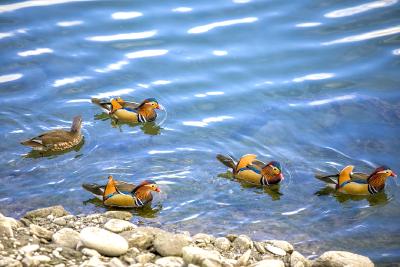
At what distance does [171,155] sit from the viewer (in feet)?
37.2

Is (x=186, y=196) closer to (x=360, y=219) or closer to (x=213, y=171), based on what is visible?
(x=213, y=171)

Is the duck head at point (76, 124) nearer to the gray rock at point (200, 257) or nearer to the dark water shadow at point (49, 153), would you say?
the dark water shadow at point (49, 153)

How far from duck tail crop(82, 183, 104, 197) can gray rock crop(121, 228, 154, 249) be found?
199 centimetres

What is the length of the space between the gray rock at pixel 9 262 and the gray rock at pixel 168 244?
1495 mm

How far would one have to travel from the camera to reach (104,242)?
7.56 m

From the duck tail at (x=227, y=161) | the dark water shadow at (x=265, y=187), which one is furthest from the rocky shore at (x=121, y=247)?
the duck tail at (x=227, y=161)

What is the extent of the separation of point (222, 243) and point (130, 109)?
14.6 ft

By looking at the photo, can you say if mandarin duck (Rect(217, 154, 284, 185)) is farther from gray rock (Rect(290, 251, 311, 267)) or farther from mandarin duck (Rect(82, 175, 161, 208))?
gray rock (Rect(290, 251, 311, 267))

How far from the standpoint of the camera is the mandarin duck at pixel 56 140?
11234 mm

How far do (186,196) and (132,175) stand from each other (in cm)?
96

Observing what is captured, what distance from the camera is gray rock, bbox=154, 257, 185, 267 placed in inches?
295

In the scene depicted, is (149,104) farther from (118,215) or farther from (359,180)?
(359,180)

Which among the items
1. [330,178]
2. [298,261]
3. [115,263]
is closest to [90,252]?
[115,263]

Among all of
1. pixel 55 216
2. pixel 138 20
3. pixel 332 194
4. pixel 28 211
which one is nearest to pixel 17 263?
pixel 55 216
